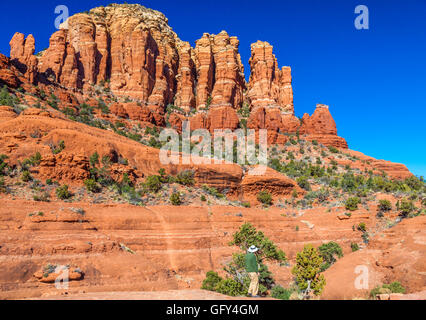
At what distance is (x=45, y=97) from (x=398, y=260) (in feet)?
152

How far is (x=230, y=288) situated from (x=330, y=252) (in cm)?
1214

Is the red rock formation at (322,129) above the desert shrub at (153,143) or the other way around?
above

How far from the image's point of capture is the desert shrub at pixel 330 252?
22381 mm

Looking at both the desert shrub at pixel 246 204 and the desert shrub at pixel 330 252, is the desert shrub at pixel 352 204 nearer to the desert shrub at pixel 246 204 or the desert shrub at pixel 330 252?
the desert shrub at pixel 330 252

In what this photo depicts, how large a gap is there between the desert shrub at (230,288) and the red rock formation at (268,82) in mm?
53634

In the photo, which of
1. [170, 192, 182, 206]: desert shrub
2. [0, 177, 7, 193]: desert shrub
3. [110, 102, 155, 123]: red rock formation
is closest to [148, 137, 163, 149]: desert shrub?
[110, 102, 155, 123]: red rock formation

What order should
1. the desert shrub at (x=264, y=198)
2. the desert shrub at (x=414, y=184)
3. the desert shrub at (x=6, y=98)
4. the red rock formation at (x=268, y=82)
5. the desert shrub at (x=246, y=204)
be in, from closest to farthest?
1. the desert shrub at (x=246, y=204)
2. the desert shrub at (x=264, y=198)
3. the desert shrub at (x=6, y=98)
4. the desert shrub at (x=414, y=184)
5. the red rock formation at (x=268, y=82)

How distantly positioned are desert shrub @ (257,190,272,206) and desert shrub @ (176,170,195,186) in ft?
26.7

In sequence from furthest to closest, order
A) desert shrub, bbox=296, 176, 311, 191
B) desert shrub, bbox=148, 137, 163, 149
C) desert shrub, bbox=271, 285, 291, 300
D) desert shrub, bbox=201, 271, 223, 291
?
desert shrub, bbox=148, 137, 163, 149 < desert shrub, bbox=296, 176, 311, 191 < desert shrub, bbox=201, 271, 223, 291 < desert shrub, bbox=271, 285, 291, 300

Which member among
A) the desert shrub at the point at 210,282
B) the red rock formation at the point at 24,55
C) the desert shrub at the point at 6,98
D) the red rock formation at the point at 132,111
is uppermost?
the red rock formation at the point at 24,55

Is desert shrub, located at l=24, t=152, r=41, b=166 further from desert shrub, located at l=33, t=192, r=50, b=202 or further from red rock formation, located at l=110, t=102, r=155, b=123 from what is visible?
→ red rock formation, located at l=110, t=102, r=155, b=123

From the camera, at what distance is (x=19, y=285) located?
1237 centimetres

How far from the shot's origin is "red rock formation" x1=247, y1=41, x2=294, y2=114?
66250 mm

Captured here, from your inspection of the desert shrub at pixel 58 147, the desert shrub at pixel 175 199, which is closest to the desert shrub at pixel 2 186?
the desert shrub at pixel 58 147
